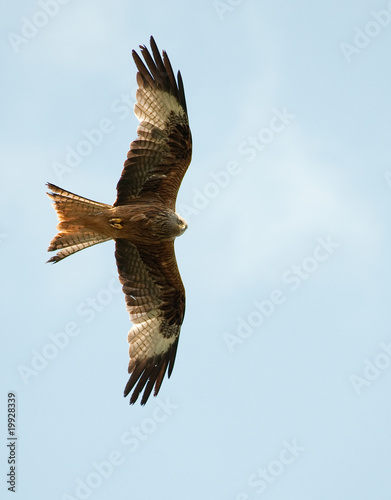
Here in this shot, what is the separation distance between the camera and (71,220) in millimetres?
13609

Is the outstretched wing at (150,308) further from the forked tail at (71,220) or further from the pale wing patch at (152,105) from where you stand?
the pale wing patch at (152,105)

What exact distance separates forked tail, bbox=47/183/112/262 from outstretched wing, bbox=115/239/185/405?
2.62ft

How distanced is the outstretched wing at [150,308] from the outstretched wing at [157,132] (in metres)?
1.06

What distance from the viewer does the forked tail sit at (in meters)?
13.5

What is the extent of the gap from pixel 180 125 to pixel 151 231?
1652 mm

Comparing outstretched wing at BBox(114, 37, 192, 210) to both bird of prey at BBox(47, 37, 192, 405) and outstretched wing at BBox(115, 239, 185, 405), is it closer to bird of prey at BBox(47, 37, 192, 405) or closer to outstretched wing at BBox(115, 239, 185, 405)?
bird of prey at BBox(47, 37, 192, 405)

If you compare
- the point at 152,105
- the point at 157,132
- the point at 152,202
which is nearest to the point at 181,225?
the point at 152,202

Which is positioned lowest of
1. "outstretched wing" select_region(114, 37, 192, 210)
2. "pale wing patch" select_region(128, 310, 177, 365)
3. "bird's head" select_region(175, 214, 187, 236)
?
"pale wing patch" select_region(128, 310, 177, 365)

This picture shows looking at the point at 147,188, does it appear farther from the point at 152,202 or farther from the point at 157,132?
the point at 157,132

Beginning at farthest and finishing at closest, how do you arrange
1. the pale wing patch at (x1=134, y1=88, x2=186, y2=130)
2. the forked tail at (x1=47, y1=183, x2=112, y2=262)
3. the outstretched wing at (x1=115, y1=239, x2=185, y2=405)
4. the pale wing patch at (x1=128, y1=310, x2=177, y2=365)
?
the pale wing patch at (x1=128, y1=310, x2=177, y2=365) → the outstretched wing at (x1=115, y1=239, x2=185, y2=405) → the pale wing patch at (x1=134, y1=88, x2=186, y2=130) → the forked tail at (x1=47, y1=183, x2=112, y2=262)

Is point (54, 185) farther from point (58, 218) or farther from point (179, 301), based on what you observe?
point (179, 301)

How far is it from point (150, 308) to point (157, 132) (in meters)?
2.93

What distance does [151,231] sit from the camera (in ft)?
45.1

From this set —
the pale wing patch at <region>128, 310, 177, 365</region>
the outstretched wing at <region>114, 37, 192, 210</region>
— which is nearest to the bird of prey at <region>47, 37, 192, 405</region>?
the outstretched wing at <region>114, 37, 192, 210</region>
